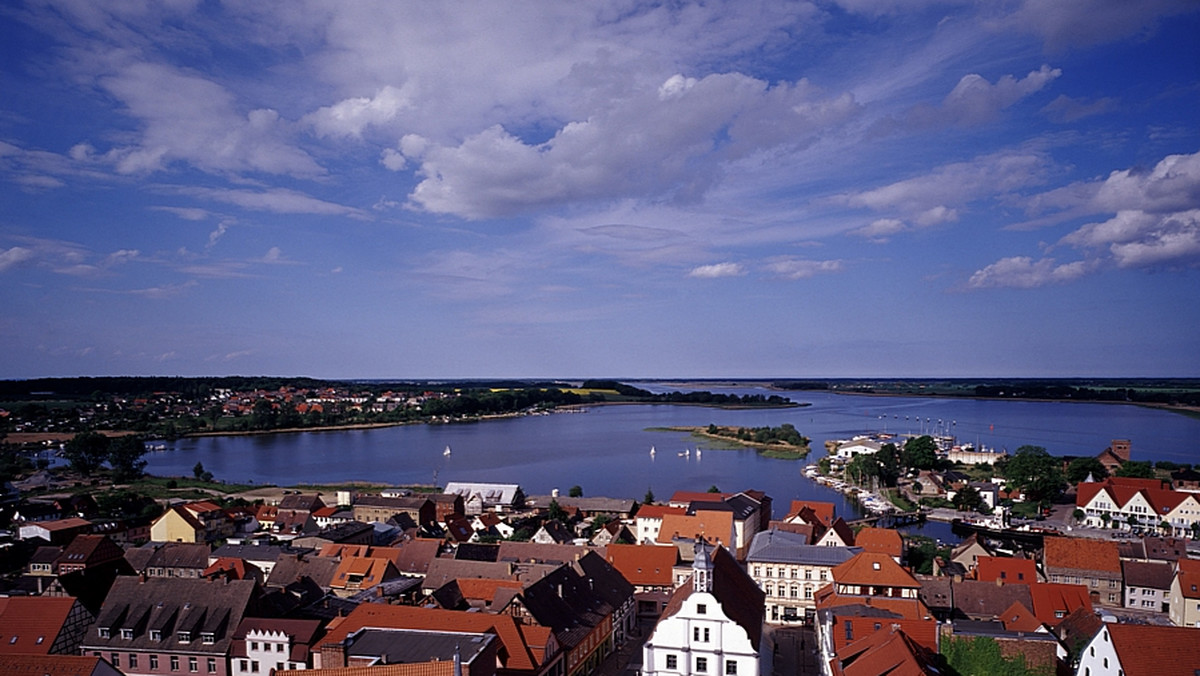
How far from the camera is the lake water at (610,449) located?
49.8m

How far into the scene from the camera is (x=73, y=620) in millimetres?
14766

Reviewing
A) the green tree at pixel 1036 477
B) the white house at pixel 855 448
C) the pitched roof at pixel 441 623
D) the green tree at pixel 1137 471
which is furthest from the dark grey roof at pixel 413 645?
the white house at pixel 855 448

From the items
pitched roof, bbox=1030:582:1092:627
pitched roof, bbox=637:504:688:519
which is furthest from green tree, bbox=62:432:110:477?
pitched roof, bbox=1030:582:1092:627

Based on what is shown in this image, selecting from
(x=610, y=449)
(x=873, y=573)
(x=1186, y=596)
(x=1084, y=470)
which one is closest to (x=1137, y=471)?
(x=1084, y=470)

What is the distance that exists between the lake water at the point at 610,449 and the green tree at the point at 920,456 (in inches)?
272

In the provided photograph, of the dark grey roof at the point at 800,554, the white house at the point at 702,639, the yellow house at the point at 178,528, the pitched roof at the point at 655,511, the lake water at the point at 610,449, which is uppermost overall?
the white house at the point at 702,639

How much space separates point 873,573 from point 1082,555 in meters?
7.98

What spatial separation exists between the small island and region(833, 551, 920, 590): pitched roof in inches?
1706

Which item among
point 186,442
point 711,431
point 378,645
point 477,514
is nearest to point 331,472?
point 477,514

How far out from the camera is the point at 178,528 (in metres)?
29.1

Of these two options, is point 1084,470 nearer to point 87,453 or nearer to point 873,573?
point 873,573

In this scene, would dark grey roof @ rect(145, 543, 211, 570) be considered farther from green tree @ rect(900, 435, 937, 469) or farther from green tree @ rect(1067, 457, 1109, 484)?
green tree @ rect(1067, 457, 1109, 484)

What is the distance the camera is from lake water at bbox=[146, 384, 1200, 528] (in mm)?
49812

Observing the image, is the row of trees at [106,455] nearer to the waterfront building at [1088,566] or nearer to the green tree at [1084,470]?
the waterfront building at [1088,566]
